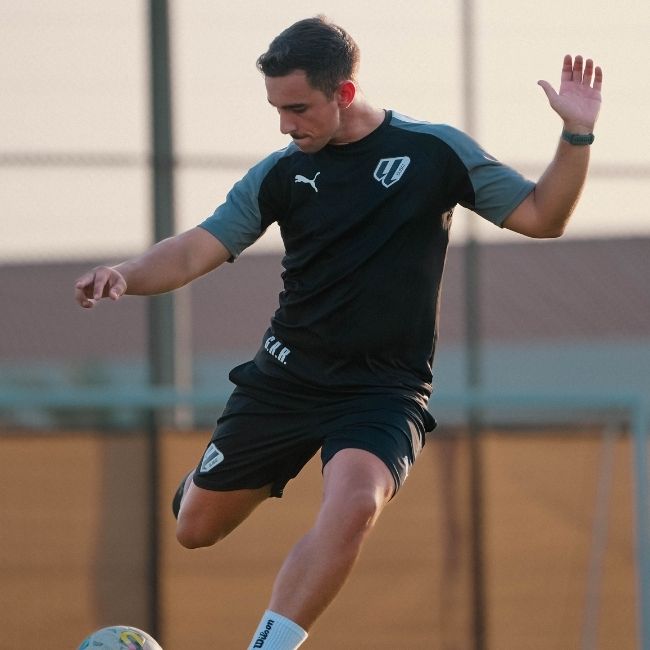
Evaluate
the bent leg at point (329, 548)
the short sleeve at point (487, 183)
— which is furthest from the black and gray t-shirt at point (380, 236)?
the bent leg at point (329, 548)

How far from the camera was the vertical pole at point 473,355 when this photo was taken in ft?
26.6

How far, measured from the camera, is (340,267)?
456 centimetres

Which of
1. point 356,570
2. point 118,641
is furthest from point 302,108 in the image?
point 356,570

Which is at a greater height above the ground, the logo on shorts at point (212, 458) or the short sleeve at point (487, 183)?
the short sleeve at point (487, 183)

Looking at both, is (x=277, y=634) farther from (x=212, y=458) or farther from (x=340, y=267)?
(x=340, y=267)

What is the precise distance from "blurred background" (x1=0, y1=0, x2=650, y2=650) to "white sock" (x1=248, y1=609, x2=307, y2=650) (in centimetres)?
377

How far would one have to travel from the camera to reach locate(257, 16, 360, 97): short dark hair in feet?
14.3

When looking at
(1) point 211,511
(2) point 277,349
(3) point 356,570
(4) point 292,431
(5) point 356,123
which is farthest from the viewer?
(3) point 356,570

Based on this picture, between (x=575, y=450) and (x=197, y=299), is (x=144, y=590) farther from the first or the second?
(x=575, y=450)

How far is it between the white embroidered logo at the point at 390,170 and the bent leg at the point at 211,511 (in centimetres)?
110

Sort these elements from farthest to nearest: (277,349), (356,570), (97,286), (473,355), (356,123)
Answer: (473,355)
(356,570)
(277,349)
(356,123)
(97,286)

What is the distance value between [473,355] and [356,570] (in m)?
1.38

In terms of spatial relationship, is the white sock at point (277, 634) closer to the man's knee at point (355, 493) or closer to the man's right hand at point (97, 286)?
the man's knee at point (355, 493)

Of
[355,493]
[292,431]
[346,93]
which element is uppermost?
[346,93]
